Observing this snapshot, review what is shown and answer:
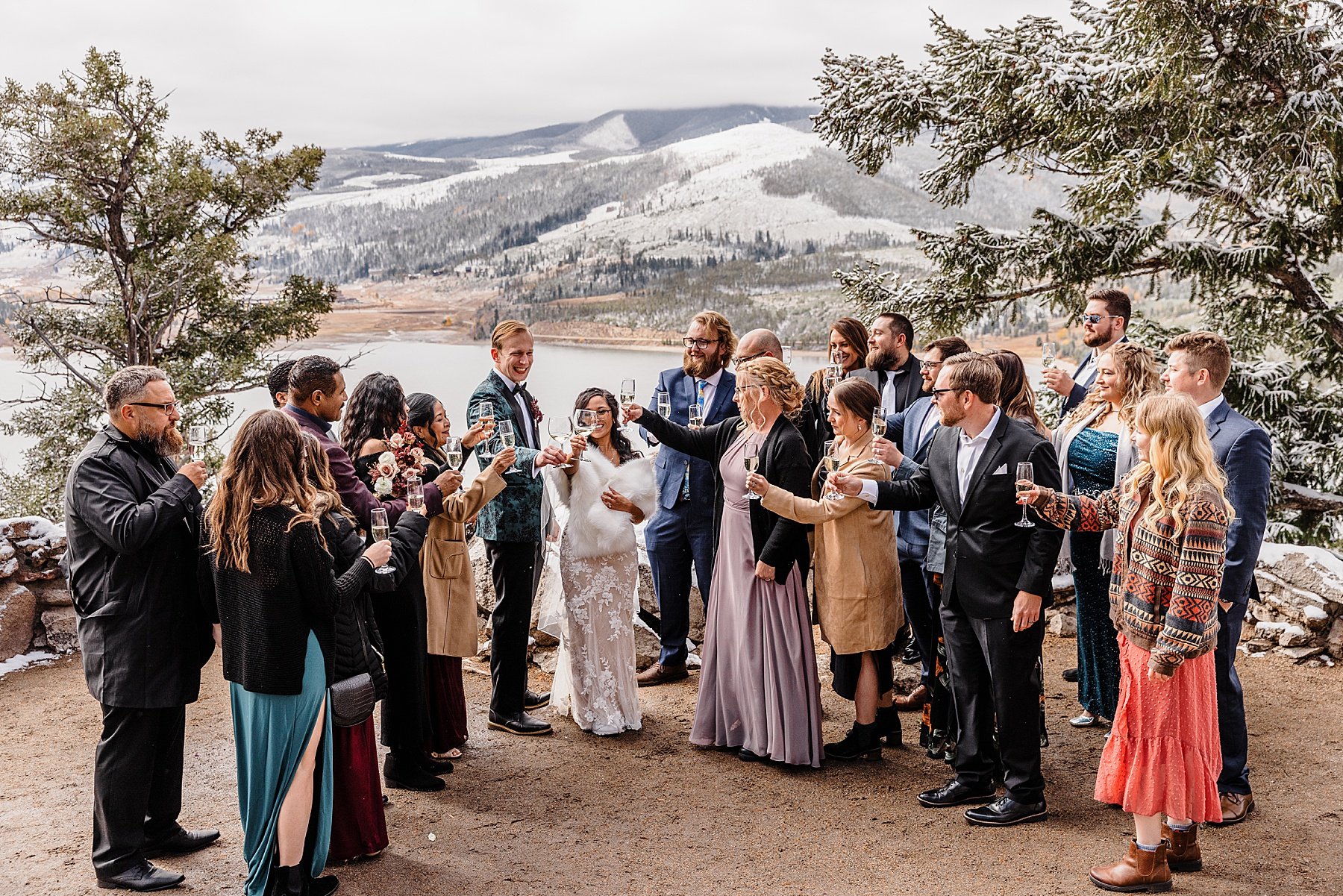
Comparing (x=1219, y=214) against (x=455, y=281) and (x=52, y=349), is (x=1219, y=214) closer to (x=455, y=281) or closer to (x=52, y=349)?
(x=455, y=281)

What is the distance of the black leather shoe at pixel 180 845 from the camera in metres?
3.63

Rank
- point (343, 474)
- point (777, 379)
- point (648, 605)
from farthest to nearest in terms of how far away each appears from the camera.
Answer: point (648, 605), point (777, 379), point (343, 474)

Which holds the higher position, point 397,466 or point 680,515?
point 397,466

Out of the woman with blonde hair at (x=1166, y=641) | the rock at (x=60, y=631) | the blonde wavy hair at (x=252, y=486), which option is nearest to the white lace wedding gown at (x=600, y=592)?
the blonde wavy hair at (x=252, y=486)

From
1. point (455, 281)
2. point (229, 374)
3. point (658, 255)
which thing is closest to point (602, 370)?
point (658, 255)

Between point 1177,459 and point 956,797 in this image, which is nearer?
point 1177,459

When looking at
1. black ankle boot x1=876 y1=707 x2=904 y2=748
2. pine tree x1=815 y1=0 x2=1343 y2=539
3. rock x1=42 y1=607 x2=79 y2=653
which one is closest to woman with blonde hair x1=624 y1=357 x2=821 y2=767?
black ankle boot x1=876 y1=707 x2=904 y2=748

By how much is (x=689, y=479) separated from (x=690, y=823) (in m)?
1.94

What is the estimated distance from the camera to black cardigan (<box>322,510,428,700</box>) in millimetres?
3125

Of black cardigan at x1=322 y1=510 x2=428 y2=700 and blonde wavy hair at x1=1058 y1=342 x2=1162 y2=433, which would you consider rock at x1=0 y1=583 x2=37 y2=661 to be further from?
blonde wavy hair at x1=1058 y1=342 x2=1162 y2=433

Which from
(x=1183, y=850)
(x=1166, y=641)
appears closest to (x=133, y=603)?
(x=1166, y=641)

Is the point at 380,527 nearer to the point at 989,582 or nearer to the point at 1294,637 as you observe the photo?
the point at 989,582

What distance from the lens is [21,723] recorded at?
514 centimetres

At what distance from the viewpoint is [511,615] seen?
4738mm
